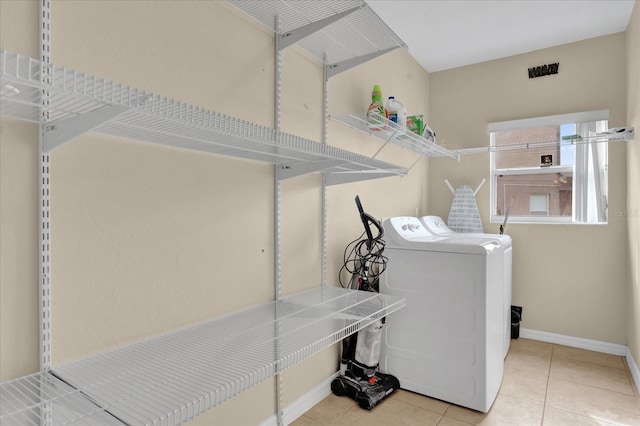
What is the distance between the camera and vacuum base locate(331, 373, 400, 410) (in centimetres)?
197

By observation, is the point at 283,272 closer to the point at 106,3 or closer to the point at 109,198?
the point at 109,198

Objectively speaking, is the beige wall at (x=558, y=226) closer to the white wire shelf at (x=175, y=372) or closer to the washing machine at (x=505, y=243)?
the washing machine at (x=505, y=243)

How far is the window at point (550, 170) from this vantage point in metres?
2.79

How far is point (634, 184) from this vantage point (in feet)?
7.69

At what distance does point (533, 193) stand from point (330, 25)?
7.94 feet

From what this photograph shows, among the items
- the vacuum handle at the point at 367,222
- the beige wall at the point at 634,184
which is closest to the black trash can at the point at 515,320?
the beige wall at the point at 634,184

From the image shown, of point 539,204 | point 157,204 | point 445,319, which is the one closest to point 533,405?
point 445,319

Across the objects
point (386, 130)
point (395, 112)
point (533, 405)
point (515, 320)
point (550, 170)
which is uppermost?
point (395, 112)

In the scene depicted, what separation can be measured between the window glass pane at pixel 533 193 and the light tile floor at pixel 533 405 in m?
1.21

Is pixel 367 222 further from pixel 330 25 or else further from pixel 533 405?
pixel 533 405

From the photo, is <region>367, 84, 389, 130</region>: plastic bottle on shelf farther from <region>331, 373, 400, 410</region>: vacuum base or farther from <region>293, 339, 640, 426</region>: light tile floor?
<region>293, 339, 640, 426</region>: light tile floor

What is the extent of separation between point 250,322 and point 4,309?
2.48ft

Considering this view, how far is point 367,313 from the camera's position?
161 centimetres

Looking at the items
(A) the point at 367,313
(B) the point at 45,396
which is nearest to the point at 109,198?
(B) the point at 45,396
